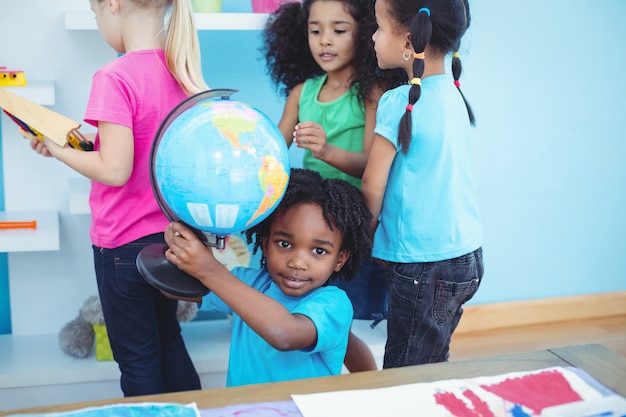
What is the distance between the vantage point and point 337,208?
4.99ft

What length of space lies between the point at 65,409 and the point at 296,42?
1.41 m

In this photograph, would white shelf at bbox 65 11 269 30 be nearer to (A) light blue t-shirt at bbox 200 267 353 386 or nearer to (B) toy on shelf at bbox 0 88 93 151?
(B) toy on shelf at bbox 0 88 93 151

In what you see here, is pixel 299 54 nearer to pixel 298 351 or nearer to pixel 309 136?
pixel 309 136

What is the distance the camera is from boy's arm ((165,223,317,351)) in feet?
4.16

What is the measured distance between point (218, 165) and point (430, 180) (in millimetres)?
661

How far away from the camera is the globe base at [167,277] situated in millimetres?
1293

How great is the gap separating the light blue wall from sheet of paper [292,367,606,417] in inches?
74.9

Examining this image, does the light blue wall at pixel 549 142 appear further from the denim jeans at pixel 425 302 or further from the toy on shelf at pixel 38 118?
the toy on shelf at pixel 38 118

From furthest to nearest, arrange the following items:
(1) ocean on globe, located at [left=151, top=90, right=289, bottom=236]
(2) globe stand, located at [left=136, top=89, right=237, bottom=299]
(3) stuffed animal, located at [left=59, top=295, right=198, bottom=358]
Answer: (3) stuffed animal, located at [left=59, top=295, right=198, bottom=358]
(2) globe stand, located at [left=136, top=89, right=237, bottom=299]
(1) ocean on globe, located at [left=151, top=90, right=289, bottom=236]

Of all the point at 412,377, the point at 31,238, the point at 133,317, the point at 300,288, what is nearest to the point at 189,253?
the point at 300,288

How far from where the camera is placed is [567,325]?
10.4ft

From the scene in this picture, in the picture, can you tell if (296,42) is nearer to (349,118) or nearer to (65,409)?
(349,118)

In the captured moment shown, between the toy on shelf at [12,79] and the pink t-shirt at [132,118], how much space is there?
504 millimetres

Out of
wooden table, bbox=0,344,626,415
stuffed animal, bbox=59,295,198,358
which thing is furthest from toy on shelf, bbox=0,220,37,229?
wooden table, bbox=0,344,626,415
